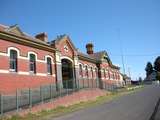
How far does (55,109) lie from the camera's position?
21.2m

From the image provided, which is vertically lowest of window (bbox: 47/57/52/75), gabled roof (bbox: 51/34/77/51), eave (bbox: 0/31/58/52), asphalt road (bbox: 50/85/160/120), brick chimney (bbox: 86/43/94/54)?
asphalt road (bbox: 50/85/160/120)

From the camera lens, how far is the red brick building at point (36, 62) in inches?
883

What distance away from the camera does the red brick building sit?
22419mm

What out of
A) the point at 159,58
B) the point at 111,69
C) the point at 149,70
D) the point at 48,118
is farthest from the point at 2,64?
the point at 149,70

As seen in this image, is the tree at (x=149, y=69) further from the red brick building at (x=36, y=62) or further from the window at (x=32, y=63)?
the window at (x=32, y=63)

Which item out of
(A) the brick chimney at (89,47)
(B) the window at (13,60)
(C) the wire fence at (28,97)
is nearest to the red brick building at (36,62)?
(B) the window at (13,60)

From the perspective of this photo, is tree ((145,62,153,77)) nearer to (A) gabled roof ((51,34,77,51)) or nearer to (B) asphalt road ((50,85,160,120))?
(A) gabled roof ((51,34,77,51))

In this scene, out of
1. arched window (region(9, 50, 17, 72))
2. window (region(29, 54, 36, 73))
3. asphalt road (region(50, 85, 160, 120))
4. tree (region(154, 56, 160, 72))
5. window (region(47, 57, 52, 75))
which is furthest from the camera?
tree (region(154, 56, 160, 72))

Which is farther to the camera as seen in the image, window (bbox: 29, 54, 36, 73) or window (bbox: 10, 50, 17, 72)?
window (bbox: 29, 54, 36, 73)

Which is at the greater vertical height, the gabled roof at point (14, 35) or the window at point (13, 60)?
the gabled roof at point (14, 35)

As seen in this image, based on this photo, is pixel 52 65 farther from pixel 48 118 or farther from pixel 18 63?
pixel 48 118

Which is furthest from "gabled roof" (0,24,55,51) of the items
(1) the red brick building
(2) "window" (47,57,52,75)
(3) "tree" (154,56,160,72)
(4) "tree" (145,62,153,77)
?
(4) "tree" (145,62,153,77)

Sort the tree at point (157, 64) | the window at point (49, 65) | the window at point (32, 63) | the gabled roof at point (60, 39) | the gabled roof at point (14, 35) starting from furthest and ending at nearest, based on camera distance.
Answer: the tree at point (157, 64) < the gabled roof at point (60, 39) < the window at point (49, 65) < the window at point (32, 63) < the gabled roof at point (14, 35)

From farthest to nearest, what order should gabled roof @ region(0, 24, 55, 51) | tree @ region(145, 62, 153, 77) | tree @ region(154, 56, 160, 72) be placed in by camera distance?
tree @ region(145, 62, 153, 77)
tree @ region(154, 56, 160, 72)
gabled roof @ region(0, 24, 55, 51)
